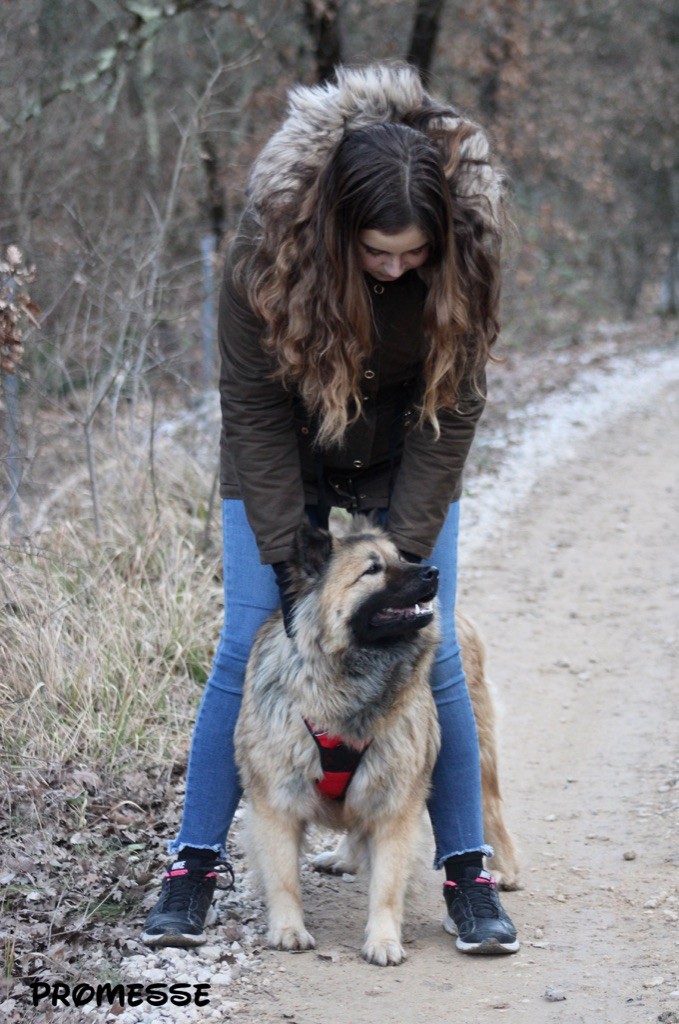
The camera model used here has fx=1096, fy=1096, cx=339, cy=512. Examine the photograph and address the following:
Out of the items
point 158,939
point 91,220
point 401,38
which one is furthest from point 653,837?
point 401,38

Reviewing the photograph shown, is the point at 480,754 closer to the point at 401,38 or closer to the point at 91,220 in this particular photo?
the point at 91,220

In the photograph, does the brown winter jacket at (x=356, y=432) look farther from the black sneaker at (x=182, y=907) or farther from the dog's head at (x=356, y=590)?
the black sneaker at (x=182, y=907)

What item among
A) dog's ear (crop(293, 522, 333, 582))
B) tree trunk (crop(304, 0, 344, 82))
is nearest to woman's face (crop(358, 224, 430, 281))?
dog's ear (crop(293, 522, 333, 582))

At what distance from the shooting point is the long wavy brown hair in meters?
2.79

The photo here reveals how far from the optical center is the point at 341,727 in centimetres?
322

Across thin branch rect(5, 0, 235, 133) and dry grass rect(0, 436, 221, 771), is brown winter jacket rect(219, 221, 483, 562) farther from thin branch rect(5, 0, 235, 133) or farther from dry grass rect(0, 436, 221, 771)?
thin branch rect(5, 0, 235, 133)

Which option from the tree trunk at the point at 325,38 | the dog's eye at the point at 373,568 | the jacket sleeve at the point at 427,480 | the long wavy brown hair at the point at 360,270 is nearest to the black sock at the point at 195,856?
the dog's eye at the point at 373,568

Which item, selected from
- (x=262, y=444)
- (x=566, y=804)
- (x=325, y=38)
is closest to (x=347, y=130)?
(x=262, y=444)

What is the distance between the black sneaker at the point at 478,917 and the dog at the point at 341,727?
204 mm

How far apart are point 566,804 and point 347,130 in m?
2.85

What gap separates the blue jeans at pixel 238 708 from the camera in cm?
334

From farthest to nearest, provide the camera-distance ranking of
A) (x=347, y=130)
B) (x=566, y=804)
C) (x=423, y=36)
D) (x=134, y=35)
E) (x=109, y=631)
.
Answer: (x=423, y=36) → (x=134, y=35) → (x=109, y=631) → (x=566, y=804) → (x=347, y=130)

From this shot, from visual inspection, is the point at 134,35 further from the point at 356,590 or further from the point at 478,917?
the point at 478,917

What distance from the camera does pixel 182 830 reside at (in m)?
3.36
